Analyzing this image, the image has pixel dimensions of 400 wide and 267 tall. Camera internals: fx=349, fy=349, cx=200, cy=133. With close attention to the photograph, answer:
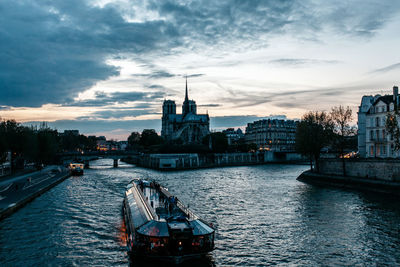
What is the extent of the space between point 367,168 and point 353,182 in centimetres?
262

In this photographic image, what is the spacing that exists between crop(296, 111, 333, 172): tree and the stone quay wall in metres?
2.58

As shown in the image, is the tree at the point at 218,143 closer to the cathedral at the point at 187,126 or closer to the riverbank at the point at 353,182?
the cathedral at the point at 187,126

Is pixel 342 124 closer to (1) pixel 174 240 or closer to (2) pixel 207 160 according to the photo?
(1) pixel 174 240

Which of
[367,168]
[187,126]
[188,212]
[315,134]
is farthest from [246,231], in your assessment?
[187,126]

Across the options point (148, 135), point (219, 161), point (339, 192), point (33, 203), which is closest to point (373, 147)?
point (339, 192)

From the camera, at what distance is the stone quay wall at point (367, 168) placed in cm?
3881

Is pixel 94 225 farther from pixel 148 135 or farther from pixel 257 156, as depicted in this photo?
pixel 148 135

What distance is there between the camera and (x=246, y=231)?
2292 cm

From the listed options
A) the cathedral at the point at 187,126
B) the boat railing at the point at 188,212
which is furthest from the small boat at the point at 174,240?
the cathedral at the point at 187,126

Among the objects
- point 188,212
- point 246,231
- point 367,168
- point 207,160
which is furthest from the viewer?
point 207,160

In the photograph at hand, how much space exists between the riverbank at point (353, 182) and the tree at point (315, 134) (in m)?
3.83

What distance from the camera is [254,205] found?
32719 millimetres

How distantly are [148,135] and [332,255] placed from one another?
153838 millimetres

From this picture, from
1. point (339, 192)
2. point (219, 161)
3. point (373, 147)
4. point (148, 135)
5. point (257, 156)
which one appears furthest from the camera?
point (148, 135)
